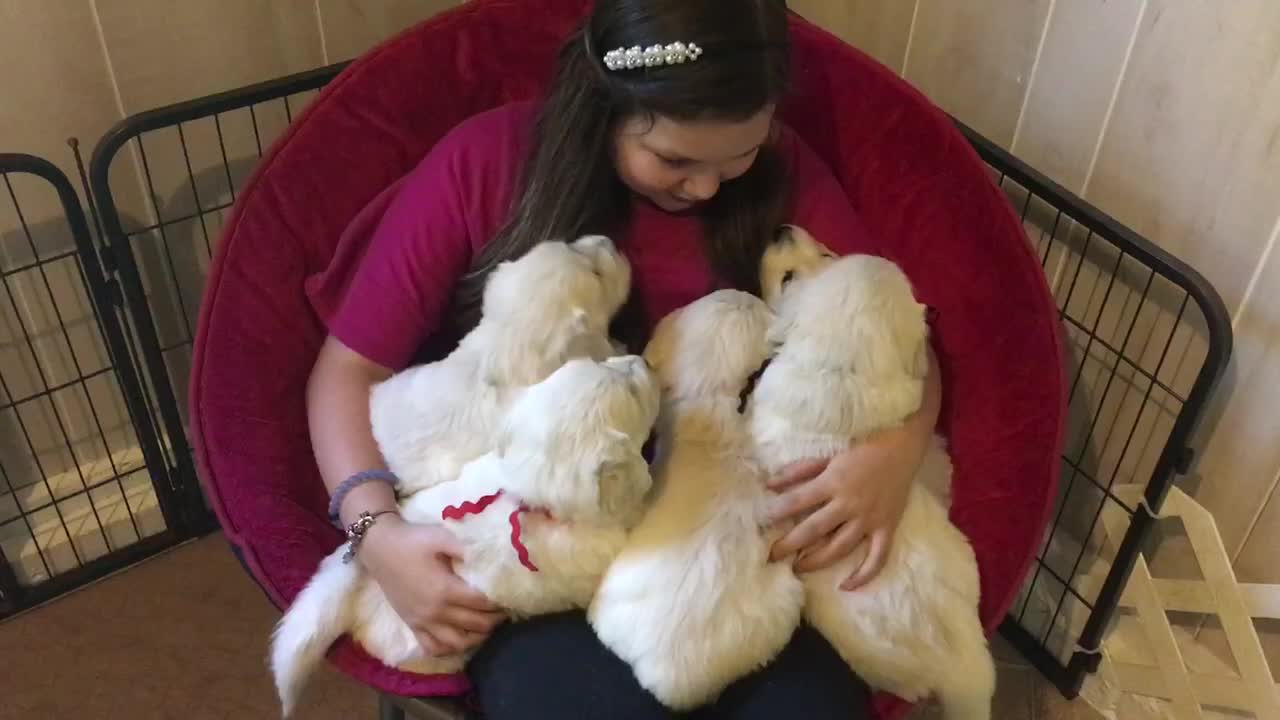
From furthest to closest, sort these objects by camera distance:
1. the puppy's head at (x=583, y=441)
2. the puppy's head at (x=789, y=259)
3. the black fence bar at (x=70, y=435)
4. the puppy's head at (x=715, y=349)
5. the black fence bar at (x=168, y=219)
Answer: the black fence bar at (x=70, y=435) → the black fence bar at (x=168, y=219) → the puppy's head at (x=789, y=259) → the puppy's head at (x=715, y=349) → the puppy's head at (x=583, y=441)

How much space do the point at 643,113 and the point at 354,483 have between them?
566mm

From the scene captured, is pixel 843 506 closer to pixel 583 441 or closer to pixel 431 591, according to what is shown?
pixel 583 441

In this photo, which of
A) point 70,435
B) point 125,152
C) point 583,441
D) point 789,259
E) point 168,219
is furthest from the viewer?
point 70,435

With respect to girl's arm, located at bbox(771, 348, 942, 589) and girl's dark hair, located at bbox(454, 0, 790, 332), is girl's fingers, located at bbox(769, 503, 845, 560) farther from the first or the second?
girl's dark hair, located at bbox(454, 0, 790, 332)

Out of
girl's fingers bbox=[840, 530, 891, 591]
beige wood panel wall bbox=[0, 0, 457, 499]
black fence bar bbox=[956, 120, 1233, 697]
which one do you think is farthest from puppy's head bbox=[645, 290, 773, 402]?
beige wood panel wall bbox=[0, 0, 457, 499]

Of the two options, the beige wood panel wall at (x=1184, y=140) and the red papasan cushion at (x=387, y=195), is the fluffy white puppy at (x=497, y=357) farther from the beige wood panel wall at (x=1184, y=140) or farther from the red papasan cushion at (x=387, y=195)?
the beige wood panel wall at (x=1184, y=140)

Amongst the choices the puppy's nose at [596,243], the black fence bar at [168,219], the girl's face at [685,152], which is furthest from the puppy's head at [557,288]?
the black fence bar at [168,219]

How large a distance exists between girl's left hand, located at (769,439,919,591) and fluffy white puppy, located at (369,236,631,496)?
11.6 inches

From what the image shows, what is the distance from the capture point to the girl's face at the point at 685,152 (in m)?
1.29

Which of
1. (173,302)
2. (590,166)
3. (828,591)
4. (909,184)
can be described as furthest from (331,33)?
(828,591)

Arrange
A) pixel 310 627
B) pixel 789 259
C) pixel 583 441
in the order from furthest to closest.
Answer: pixel 789 259 → pixel 310 627 → pixel 583 441

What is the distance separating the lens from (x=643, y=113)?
4.32 feet

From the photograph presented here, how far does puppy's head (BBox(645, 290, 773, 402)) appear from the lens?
1367mm

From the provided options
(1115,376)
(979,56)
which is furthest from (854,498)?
(979,56)
